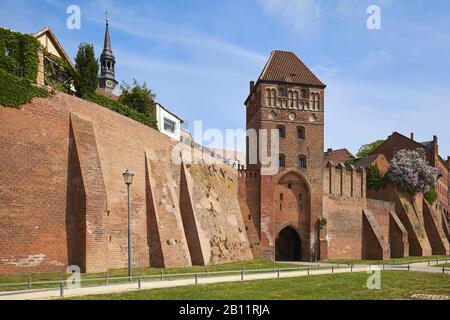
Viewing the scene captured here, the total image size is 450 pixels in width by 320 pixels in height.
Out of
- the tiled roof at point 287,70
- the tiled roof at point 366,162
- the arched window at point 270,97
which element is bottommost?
the tiled roof at point 366,162

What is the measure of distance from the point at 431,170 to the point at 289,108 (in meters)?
22.4

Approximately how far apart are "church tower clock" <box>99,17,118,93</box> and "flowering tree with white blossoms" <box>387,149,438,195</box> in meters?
43.2

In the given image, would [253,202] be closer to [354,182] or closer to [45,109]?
[354,182]

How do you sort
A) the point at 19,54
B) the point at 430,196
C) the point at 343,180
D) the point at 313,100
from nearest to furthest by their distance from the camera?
1. the point at 19,54
2. the point at 313,100
3. the point at 343,180
4. the point at 430,196

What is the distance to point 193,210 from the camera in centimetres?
3073

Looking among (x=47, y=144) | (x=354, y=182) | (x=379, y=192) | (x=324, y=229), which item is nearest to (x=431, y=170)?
(x=379, y=192)

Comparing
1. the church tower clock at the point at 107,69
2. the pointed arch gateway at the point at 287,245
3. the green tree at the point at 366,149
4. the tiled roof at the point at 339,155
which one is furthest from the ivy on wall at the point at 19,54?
the green tree at the point at 366,149

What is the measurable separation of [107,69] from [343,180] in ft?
142

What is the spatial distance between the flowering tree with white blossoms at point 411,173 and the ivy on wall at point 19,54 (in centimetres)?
4152

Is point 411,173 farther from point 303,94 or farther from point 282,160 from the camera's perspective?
point 282,160

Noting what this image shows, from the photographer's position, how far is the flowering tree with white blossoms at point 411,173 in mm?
51500

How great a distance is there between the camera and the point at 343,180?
1770 inches

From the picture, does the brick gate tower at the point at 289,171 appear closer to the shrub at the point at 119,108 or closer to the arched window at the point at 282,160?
the arched window at the point at 282,160

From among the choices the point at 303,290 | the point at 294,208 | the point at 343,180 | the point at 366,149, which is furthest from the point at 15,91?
the point at 366,149
